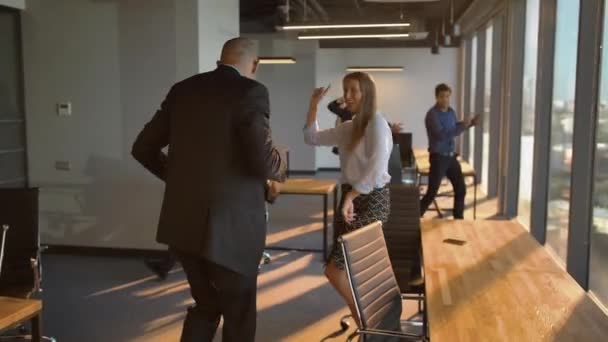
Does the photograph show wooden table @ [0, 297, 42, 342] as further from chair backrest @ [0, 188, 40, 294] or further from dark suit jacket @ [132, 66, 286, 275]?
chair backrest @ [0, 188, 40, 294]

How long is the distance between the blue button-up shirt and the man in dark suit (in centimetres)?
441

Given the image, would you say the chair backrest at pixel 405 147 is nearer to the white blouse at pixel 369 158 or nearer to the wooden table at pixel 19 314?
the white blouse at pixel 369 158

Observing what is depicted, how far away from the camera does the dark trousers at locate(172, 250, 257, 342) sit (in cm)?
257

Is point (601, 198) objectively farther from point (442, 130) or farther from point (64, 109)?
point (64, 109)

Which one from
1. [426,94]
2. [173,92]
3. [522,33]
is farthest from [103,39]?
[426,94]

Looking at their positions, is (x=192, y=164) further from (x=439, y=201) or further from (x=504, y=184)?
(x=439, y=201)

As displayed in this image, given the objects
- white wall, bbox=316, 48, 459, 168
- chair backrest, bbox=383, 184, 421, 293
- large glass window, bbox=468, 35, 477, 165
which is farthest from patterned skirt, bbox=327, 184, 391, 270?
white wall, bbox=316, 48, 459, 168

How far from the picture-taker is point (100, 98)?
588 centimetres

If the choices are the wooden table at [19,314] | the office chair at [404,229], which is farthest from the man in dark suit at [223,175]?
the office chair at [404,229]

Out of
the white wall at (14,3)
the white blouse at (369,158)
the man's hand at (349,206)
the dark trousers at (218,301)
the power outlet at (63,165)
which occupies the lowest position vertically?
the dark trousers at (218,301)

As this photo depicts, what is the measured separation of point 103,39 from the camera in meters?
5.80

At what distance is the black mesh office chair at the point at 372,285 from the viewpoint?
7.71 ft

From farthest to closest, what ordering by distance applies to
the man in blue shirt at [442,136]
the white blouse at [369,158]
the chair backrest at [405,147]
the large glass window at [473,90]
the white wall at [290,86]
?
the white wall at [290,86], the large glass window at [473,90], the chair backrest at [405,147], the man in blue shirt at [442,136], the white blouse at [369,158]

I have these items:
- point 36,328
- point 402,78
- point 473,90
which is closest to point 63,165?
point 36,328
